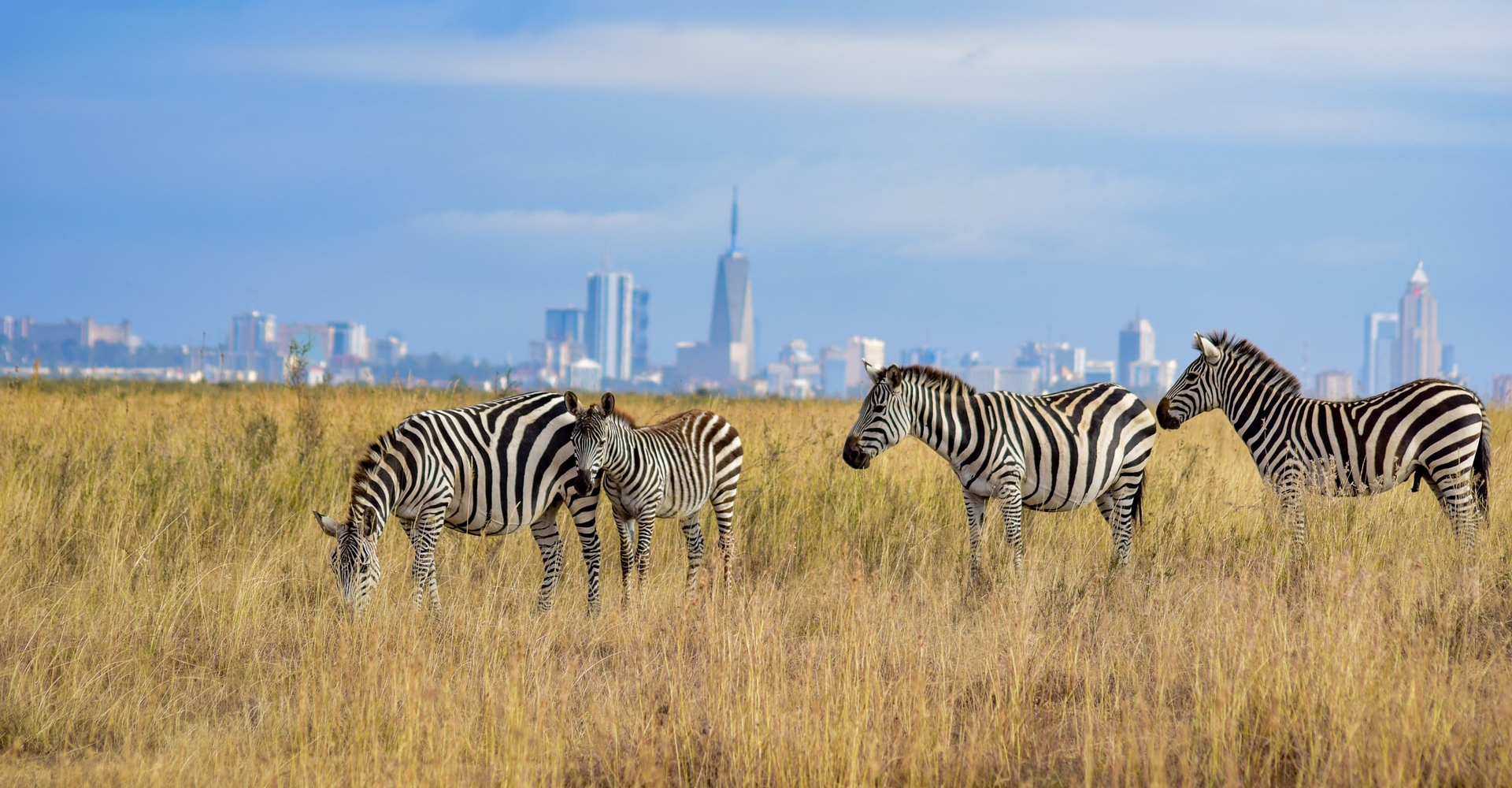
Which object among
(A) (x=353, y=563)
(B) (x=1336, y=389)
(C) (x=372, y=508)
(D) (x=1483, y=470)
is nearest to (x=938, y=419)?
(C) (x=372, y=508)

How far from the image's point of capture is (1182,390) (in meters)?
9.39

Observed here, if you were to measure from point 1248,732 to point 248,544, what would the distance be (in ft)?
25.0

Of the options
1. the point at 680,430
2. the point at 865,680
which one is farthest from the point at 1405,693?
the point at 680,430

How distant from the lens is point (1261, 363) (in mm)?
9203

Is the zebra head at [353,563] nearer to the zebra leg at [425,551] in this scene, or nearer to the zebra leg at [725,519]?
the zebra leg at [425,551]

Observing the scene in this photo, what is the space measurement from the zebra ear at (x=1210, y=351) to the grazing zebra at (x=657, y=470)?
13.1ft

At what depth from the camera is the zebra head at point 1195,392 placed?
9.27m

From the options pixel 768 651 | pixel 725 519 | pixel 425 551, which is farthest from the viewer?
pixel 725 519

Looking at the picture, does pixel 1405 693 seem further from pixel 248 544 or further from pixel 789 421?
pixel 789 421

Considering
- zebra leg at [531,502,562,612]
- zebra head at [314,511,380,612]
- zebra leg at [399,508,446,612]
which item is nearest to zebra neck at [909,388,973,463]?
zebra leg at [531,502,562,612]

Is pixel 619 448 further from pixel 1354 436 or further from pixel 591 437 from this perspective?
pixel 1354 436

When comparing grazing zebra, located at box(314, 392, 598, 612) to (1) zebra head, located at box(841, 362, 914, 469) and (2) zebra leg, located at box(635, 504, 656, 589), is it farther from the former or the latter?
(1) zebra head, located at box(841, 362, 914, 469)

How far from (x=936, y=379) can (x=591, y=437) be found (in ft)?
8.81

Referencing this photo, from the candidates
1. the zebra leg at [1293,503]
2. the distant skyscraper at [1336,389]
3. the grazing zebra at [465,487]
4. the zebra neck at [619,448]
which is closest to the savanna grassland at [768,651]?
the zebra leg at [1293,503]
